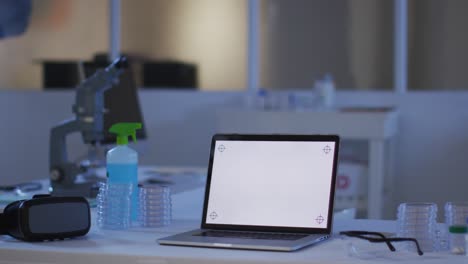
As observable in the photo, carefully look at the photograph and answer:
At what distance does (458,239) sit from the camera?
188cm

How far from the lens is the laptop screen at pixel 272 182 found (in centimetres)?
210

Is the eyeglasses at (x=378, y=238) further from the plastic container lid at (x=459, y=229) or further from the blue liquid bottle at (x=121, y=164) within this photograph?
the blue liquid bottle at (x=121, y=164)

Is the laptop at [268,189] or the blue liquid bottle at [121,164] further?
the blue liquid bottle at [121,164]

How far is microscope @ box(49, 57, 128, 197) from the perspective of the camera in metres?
3.05

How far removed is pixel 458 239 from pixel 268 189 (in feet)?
1.61

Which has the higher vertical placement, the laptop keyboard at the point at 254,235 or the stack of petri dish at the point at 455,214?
the stack of petri dish at the point at 455,214

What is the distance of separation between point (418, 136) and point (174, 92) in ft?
5.36

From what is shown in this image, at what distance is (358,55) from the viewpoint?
5734 millimetres

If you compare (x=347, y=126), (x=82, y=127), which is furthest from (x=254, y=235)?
(x=347, y=126)

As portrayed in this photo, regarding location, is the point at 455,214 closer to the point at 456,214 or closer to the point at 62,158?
the point at 456,214

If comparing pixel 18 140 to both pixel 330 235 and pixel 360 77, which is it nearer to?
pixel 360 77

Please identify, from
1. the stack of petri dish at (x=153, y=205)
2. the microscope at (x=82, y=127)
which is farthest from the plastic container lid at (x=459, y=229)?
the microscope at (x=82, y=127)

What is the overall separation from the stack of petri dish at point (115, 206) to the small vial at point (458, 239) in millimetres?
825

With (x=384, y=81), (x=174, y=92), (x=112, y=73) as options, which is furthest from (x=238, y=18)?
(x=112, y=73)
